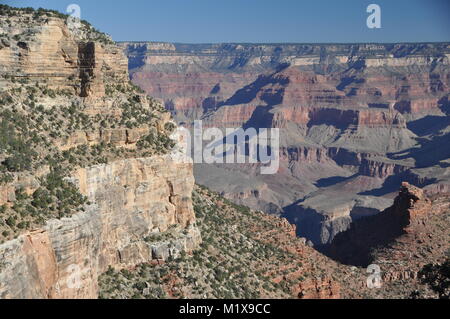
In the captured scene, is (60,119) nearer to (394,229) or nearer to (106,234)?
(106,234)

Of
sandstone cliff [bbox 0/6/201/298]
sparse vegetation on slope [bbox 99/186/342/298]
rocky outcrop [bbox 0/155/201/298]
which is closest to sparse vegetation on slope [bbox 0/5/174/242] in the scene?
sandstone cliff [bbox 0/6/201/298]

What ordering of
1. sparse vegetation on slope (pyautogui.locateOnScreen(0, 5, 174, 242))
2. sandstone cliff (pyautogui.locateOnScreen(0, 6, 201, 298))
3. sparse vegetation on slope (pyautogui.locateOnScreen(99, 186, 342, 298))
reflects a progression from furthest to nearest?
sparse vegetation on slope (pyautogui.locateOnScreen(99, 186, 342, 298)) → sparse vegetation on slope (pyautogui.locateOnScreen(0, 5, 174, 242)) → sandstone cliff (pyautogui.locateOnScreen(0, 6, 201, 298))

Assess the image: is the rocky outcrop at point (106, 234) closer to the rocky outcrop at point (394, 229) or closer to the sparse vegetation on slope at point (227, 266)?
the sparse vegetation on slope at point (227, 266)

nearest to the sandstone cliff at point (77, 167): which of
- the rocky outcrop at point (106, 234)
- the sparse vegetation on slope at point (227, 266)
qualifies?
the rocky outcrop at point (106, 234)

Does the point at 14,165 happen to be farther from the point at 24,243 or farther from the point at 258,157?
Answer: the point at 258,157

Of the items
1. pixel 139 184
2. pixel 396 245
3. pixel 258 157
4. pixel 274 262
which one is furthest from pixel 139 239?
pixel 258 157

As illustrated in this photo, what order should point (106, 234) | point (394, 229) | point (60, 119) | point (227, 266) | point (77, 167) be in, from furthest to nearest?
point (394, 229)
point (227, 266)
point (60, 119)
point (106, 234)
point (77, 167)

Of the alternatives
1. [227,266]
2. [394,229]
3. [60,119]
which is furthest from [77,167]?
[394,229]

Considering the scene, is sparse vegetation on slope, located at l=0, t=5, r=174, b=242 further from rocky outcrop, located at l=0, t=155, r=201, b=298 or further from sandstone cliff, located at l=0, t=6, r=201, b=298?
rocky outcrop, located at l=0, t=155, r=201, b=298
